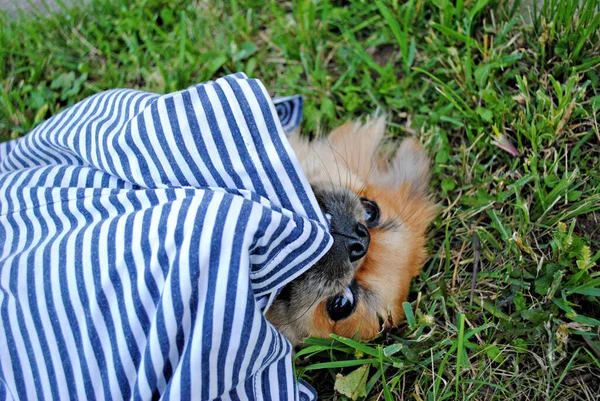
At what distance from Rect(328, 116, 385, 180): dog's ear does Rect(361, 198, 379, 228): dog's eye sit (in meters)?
0.21

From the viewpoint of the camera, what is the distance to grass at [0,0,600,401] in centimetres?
212

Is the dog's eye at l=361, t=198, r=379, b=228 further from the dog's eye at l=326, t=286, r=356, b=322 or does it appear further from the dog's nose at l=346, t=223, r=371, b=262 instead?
the dog's eye at l=326, t=286, r=356, b=322

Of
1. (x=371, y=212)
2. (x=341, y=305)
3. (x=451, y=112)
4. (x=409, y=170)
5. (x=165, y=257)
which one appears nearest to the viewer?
(x=165, y=257)

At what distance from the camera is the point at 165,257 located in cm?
159

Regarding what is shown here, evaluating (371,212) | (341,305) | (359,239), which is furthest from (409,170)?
(341,305)

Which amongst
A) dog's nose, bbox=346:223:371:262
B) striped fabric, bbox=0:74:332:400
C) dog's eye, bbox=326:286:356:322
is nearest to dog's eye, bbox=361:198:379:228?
dog's nose, bbox=346:223:371:262

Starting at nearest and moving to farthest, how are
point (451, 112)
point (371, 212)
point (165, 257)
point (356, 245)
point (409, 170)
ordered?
A: point (165, 257) → point (356, 245) → point (371, 212) → point (409, 170) → point (451, 112)

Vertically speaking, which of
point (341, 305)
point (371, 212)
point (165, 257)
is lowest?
point (341, 305)

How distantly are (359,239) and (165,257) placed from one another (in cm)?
72

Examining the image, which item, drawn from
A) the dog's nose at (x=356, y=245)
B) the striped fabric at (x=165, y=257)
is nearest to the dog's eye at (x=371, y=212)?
the dog's nose at (x=356, y=245)

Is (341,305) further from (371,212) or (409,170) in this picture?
(409,170)

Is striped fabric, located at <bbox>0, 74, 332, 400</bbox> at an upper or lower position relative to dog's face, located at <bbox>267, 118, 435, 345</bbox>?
upper

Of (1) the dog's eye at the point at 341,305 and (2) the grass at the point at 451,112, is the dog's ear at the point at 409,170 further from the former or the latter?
(1) the dog's eye at the point at 341,305

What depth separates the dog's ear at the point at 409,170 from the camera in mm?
2451
